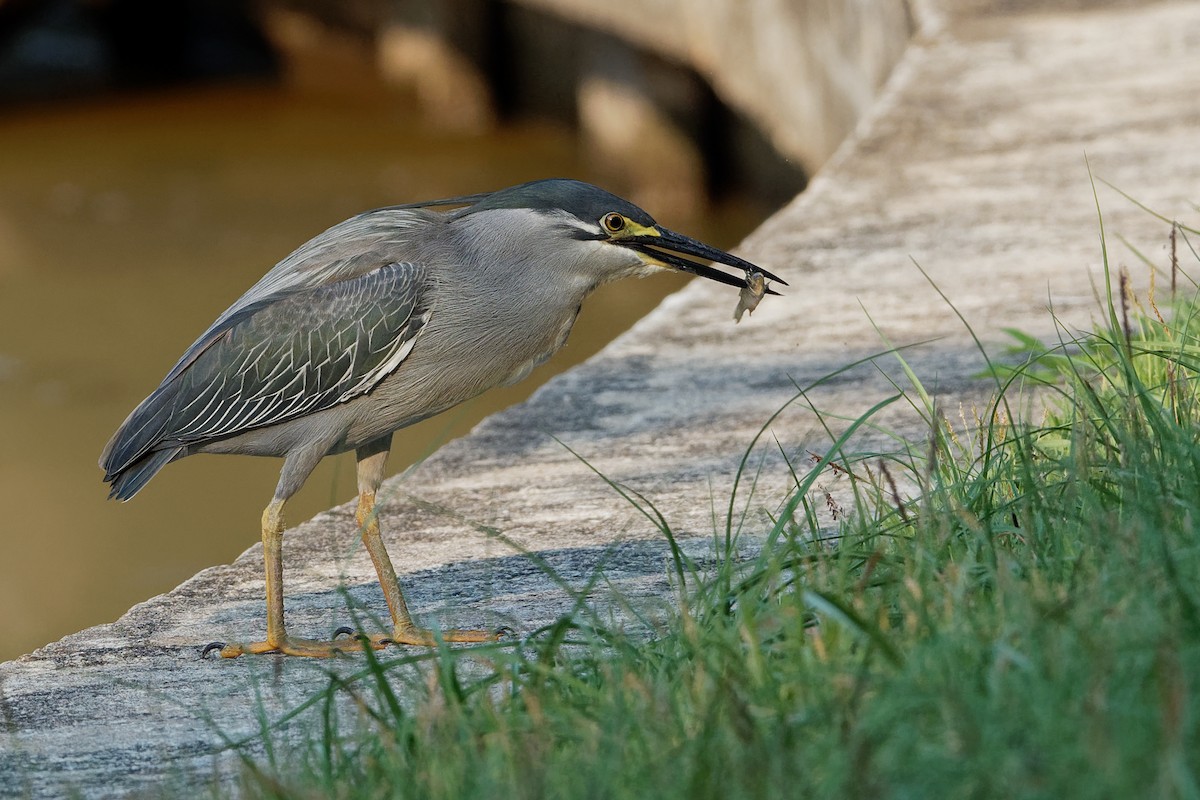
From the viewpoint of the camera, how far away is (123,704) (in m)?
3.31

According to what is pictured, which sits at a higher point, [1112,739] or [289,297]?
[289,297]

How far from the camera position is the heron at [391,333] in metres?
3.84

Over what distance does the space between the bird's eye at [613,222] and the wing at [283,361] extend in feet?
1.50

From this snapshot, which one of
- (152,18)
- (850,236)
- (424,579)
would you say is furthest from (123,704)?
(152,18)

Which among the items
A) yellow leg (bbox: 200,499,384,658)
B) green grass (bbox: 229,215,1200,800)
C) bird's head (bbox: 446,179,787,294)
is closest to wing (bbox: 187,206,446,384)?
bird's head (bbox: 446,179,787,294)

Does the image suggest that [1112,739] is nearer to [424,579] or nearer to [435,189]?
[424,579]

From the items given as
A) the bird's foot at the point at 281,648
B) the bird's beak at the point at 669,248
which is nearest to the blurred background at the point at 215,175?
the bird's beak at the point at 669,248

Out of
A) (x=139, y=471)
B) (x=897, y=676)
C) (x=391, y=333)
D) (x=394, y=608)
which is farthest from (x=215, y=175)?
(x=897, y=676)

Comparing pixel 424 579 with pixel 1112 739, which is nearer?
pixel 1112 739

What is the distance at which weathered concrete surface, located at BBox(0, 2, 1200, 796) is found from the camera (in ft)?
11.0

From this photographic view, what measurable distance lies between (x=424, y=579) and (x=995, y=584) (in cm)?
163

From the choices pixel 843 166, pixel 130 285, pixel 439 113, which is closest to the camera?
pixel 843 166

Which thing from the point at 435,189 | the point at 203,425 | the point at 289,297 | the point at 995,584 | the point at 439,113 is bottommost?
the point at 995,584

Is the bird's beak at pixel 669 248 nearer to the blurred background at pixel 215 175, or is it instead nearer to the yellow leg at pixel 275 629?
the yellow leg at pixel 275 629
